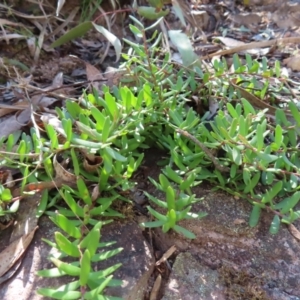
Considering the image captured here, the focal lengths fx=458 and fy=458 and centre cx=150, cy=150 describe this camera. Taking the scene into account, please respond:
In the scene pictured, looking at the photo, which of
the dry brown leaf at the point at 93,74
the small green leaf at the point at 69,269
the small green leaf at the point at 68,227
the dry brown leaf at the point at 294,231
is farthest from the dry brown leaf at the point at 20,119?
the dry brown leaf at the point at 294,231

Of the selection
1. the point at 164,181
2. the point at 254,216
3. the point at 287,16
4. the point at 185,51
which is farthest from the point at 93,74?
the point at 287,16

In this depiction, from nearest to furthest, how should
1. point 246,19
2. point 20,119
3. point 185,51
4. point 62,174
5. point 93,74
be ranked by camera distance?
point 62,174, point 20,119, point 185,51, point 93,74, point 246,19

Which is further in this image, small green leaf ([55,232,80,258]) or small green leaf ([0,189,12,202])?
small green leaf ([0,189,12,202])

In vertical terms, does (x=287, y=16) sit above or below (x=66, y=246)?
below

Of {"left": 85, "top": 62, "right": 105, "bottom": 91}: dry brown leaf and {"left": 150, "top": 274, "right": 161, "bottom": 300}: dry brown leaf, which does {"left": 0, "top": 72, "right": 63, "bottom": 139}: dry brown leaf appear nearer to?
{"left": 85, "top": 62, "right": 105, "bottom": 91}: dry brown leaf

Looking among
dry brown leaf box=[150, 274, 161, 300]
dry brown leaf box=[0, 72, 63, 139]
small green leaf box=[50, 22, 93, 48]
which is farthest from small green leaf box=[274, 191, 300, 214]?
small green leaf box=[50, 22, 93, 48]

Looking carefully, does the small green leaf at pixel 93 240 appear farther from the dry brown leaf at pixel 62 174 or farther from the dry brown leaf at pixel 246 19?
the dry brown leaf at pixel 246 19

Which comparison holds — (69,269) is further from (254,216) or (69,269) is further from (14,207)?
(254,216)

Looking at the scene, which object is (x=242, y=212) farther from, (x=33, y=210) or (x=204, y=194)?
(x=33, y=210)
